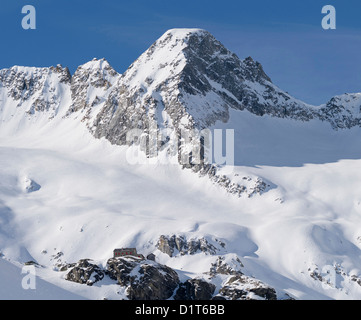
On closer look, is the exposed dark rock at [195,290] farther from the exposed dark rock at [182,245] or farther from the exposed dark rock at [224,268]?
the exposed dark rock at [182,245]

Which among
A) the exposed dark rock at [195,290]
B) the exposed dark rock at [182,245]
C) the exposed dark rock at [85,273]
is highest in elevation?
the exposed dark rock at [182,245]

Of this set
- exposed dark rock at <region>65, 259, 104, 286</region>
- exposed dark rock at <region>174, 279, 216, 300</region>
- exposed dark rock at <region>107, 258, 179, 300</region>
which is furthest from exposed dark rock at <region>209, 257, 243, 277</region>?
exposed dark rock at <region>65, 259, 104, 286</region>

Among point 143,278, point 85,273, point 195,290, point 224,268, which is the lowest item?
point 195,290

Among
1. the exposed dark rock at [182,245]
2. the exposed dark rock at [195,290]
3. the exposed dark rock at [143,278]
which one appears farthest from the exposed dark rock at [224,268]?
the exposed dark rock at [143,278]

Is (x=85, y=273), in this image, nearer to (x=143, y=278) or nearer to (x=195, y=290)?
(x=143, y=278)

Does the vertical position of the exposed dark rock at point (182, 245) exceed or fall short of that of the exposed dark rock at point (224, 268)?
it exceeds it

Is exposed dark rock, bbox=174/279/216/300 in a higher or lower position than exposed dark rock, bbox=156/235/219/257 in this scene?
lower

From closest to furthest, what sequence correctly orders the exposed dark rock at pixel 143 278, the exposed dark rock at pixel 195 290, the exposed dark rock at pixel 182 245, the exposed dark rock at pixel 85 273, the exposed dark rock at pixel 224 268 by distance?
the exposed dark rock at pixel 143 278, the exposed dark rock at pixel 85 273, the exposed dark rock at pixel 195 290, the exposed dark rock at pixel 224 268, the exposed dark rock at pixel 182 245

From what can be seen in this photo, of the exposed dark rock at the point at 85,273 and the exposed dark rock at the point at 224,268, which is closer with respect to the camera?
the exposed dark rock at the point at 85,273

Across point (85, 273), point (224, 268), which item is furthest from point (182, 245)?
point (85, 273)

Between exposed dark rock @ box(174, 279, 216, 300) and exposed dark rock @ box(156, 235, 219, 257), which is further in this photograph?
exposed dark rock @ box(156, 235, 219, 257)

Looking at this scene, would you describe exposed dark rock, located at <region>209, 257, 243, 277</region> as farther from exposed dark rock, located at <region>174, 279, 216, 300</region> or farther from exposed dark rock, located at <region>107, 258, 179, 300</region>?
exposed dark rock, located at <region>107, 258, 179, 300</region>

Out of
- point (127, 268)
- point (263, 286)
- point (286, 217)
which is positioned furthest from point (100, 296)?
point (286, 217)

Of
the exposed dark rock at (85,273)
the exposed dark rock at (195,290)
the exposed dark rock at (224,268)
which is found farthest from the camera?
the exposed dark rock at (224,268)
